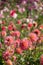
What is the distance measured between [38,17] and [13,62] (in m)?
2.55

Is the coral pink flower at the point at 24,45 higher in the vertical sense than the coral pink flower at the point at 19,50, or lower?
higher

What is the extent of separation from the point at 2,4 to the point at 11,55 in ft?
13.5

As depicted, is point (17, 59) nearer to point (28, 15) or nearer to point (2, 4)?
point (28, 15)

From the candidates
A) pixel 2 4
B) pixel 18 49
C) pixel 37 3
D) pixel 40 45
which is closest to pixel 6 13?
pixel 37 3

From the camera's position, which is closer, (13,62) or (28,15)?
(13,62)

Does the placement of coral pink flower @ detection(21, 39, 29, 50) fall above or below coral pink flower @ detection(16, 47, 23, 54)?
above

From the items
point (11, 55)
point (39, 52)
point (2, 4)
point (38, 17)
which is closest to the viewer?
point (11, 55)

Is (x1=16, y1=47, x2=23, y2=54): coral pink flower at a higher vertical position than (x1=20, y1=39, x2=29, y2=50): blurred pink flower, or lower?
lower

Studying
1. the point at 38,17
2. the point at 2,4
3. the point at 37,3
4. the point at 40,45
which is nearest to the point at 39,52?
the point at 40,45

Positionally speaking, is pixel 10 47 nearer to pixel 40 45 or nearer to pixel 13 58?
pixel 13 58

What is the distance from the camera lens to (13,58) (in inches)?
112

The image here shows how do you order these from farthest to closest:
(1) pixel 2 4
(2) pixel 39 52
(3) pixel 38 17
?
(1) pixel 2 4 < (3) pixel 38 17 < (2) pixel 39 52

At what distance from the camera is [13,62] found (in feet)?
9.36

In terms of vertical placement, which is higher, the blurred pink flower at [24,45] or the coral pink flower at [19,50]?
the blurred pink flower at [24,45]
